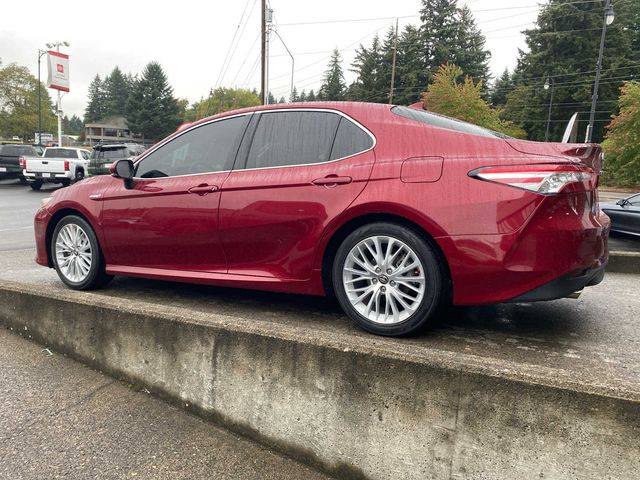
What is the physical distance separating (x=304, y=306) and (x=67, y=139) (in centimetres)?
9853

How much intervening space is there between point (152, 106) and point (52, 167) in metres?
58.5

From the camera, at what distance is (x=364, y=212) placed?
9.55 feet

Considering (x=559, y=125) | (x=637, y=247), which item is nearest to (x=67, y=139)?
(x=559, y=125)

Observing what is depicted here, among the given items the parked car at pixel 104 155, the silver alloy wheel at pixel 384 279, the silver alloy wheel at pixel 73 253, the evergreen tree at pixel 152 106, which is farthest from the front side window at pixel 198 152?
the evergreen tree at pixel 152 106

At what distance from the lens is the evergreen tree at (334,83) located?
71875mm

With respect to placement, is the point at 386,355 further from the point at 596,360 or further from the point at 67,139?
the point at 67,139

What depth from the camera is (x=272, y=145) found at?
137 inches

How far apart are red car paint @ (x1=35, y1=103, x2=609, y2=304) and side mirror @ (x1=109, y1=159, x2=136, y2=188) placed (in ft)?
0.26

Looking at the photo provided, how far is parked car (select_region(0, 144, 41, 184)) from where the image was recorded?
21866mm

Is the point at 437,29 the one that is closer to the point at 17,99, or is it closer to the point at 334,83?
the point at 334,83

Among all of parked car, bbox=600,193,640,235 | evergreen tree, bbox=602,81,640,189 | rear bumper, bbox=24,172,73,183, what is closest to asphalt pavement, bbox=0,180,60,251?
rear bumper, bbox=24,172,73,183

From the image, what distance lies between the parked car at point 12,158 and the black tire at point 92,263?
2121 centimetres

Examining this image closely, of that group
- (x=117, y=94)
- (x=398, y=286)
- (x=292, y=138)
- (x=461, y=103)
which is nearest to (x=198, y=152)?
(x=292, y=138)

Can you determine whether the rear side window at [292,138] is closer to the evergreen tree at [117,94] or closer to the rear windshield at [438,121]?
the rear windshield at [438,121]
